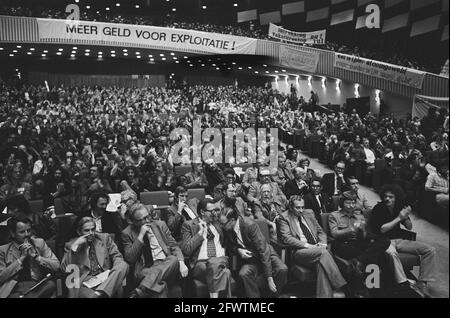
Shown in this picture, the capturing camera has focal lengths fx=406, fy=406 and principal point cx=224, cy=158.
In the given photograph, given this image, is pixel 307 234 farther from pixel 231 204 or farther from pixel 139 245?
pixel 139 245

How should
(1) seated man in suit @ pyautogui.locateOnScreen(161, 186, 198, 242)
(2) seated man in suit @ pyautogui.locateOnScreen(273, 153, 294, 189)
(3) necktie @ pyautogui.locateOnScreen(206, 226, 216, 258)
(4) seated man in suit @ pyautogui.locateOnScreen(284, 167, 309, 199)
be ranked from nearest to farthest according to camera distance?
(3) necktie @ pyautogui.locateOnScreen(206, 226, 216, 258)
(1) seated man in suit @ pyautogui.locateOnScreen(161, 186, 198, 242)
(4) seated man in suit @ pyautogui.locateOnScreen(284, 167, 309, 199)
(2) seated man in suit @ pyautogui.locateOnScreen(273, 153, 294, 189)

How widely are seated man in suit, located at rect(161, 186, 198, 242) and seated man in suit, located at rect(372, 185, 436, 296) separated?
1605 millimetres

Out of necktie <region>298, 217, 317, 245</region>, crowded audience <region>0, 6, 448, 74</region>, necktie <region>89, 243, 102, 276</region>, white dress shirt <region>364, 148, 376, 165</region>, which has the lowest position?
necktie <region>89, 243, 102, 276</region>

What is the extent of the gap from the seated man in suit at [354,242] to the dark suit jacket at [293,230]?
110 mm

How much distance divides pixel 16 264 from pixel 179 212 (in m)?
1.44

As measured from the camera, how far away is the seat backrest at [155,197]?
4.59 meters

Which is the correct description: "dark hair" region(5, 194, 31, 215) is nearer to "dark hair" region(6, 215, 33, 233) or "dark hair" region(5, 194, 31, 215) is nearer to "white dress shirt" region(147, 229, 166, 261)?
"dark hair" region(6, 215, 33, 233)

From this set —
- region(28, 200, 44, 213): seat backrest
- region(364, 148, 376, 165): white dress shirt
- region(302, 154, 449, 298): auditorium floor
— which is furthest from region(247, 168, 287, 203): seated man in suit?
region(28, 200, 44, 213): seat backrest

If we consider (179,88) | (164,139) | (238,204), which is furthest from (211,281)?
(179,88)

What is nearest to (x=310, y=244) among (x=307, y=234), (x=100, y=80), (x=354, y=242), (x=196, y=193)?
(x=307, y=234)

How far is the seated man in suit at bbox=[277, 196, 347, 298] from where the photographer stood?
3021 mm

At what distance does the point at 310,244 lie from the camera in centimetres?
329

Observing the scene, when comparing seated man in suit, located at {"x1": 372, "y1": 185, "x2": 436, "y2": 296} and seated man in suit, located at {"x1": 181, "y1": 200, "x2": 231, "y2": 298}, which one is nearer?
seated man in suit, located at {"x1": 181, "y1": 200, "x2": 231, "y2": 298}
